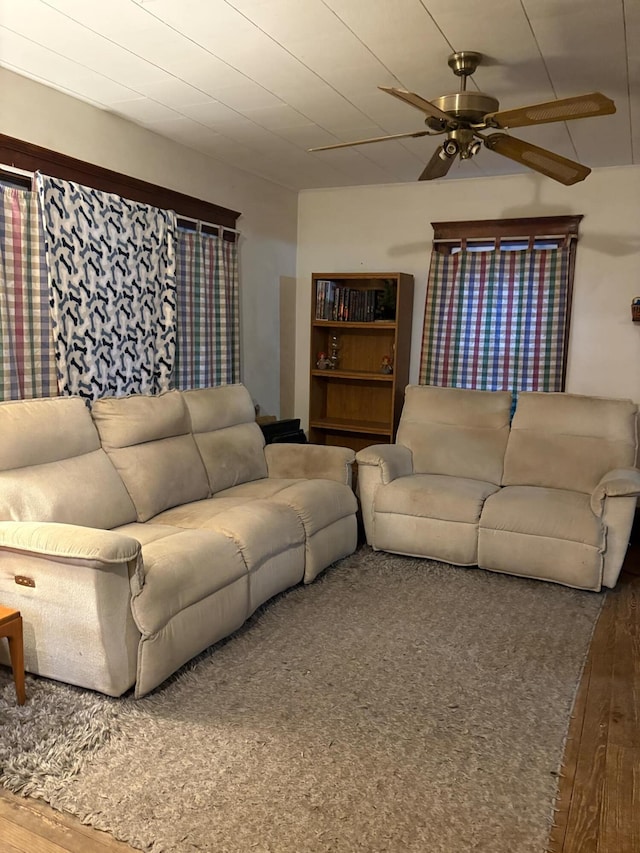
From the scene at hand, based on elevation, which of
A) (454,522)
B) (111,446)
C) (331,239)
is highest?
(331,239)

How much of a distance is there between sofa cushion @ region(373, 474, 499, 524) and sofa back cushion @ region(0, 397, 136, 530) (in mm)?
1526

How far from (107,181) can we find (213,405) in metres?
Result: 1.35

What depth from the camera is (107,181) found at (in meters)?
3.61

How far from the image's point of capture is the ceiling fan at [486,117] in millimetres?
2273

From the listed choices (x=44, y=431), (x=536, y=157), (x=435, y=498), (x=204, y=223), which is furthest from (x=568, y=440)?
(x=44, y=431)

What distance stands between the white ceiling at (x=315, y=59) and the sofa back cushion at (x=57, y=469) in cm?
151

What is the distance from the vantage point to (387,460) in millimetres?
4047

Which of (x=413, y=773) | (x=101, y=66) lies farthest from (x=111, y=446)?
(x=413, y=773)

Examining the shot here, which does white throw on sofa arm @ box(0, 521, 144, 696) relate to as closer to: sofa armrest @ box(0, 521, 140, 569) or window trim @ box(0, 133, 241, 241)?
sofa armrest @ box(0, 521, 140, 569)

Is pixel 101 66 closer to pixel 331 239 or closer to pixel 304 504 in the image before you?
pixel 304 504

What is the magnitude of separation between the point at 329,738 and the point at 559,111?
2.29 metres

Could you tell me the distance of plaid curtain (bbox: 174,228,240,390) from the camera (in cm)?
419

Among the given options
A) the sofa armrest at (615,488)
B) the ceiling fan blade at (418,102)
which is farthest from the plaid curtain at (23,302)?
the sofa armrest at (615,488)

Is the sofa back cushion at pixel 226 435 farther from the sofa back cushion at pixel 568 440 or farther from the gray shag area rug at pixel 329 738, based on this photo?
the sofa back cushion at pixel 568 440
